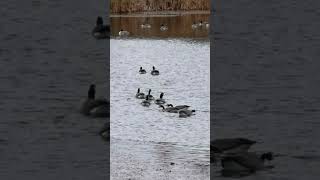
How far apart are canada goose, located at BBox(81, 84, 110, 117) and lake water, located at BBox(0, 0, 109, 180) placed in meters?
0.17

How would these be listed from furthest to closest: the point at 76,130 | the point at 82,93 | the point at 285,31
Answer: the point at 285,31 → the point at 82,93 → the point at 76,130

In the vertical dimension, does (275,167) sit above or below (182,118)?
below

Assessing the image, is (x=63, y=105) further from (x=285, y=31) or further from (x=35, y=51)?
(x=285, y=31)

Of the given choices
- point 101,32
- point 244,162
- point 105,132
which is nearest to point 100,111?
point 105,132

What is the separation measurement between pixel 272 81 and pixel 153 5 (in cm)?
982

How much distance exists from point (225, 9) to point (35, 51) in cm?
979

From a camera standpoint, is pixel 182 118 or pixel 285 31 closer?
pixel 182 118

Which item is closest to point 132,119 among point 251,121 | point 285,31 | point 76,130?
point 76,130

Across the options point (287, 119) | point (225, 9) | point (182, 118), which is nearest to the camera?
point (182, 118)

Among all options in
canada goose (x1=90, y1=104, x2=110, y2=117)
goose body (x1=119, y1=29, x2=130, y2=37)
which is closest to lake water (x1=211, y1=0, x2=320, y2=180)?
canada goose (x1=90, y1=104, x2=110, y2=117)

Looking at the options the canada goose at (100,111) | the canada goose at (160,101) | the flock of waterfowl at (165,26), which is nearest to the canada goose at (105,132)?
the canada goose at (100,111)

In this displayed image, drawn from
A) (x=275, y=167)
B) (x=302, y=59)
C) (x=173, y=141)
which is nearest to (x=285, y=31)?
(x=302, y=59)

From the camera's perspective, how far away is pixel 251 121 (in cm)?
1733

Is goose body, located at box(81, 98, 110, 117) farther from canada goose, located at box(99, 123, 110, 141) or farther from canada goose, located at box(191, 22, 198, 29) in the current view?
canada goose, located at box(191, 22, 198, 29)
